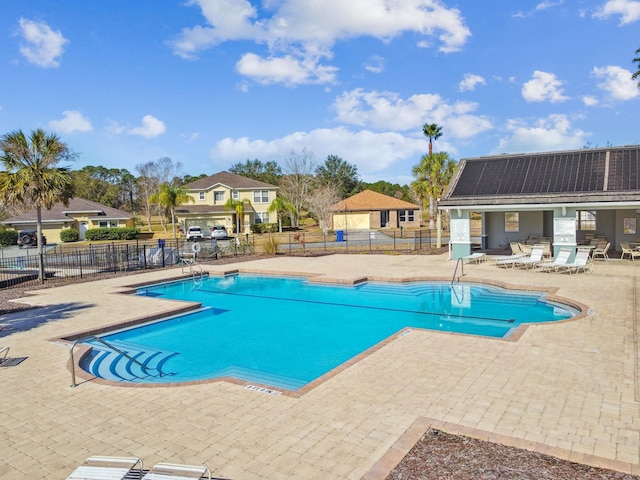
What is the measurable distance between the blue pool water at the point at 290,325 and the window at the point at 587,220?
1130 cm

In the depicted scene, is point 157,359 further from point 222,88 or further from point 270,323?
point 222,88

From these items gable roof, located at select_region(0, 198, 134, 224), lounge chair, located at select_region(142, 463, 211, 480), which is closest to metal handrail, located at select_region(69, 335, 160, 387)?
lounge chair, located at select_region(142, 463, 211, 480)

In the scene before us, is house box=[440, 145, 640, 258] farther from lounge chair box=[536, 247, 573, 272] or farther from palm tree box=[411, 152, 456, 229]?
palm tree box=[411, 152, 456, 229]

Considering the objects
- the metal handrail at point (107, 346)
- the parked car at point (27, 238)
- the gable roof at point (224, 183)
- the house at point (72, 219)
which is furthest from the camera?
the gable roof at point (224, 183)

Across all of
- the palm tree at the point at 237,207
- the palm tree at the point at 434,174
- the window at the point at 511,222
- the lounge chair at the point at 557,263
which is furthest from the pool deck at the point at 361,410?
the palm tree at the point at 237,207

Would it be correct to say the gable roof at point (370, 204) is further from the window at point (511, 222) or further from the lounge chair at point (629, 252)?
the lounge chair at point (629, 252)

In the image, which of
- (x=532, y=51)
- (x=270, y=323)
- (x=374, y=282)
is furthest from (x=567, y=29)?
(x=270, y=323)

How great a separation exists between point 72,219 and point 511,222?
40.8m

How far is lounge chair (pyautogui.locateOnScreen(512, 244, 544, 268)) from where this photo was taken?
17869mm

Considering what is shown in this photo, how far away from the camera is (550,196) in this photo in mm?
18828

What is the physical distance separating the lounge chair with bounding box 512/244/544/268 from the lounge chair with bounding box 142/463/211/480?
55.8 ft

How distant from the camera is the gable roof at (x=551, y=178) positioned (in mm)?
18312

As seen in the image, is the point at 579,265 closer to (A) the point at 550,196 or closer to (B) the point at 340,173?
(A) the point at 550,196

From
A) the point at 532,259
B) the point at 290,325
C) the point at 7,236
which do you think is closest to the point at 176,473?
the point at 290,325
